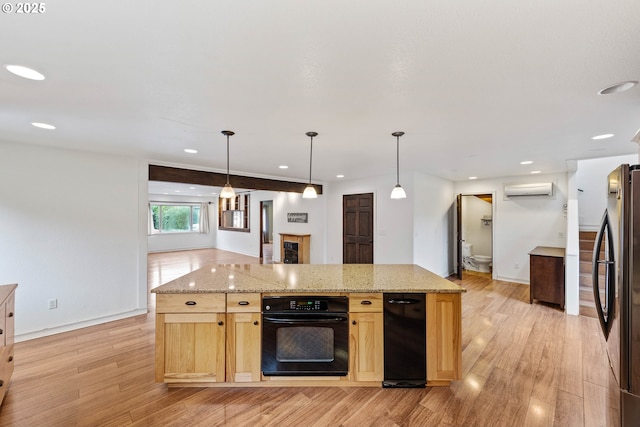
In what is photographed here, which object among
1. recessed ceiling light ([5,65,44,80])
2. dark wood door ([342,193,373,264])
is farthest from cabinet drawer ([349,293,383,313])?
dark wood door ([342,193,373,264])

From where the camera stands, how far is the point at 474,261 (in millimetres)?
6684

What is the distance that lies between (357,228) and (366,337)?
3.90m

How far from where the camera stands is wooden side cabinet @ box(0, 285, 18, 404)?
1.96m

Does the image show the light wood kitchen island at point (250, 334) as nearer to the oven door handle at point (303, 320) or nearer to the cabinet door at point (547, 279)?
the oven door handle at point (303, 320)

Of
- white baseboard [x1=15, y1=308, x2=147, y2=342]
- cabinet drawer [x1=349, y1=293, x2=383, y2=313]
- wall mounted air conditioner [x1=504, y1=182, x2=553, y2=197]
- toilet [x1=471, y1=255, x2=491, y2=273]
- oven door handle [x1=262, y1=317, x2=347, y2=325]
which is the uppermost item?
wall mounted air conditioner [x1=504, y1=182, x2=553, y2=197]

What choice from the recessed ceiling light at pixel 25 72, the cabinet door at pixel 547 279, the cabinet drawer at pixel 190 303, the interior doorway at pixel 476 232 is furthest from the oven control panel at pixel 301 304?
the interior doorway at pixel 476 232

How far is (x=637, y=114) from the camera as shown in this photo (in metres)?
2.13

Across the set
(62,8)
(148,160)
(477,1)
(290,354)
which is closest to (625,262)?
(477,1)

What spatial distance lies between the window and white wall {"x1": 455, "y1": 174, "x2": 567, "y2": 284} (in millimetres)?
9760

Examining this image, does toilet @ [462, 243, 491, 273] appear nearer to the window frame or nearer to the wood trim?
the wood trim

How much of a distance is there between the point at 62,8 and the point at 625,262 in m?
2.83

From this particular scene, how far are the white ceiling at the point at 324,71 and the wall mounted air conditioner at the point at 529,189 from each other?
2.30m

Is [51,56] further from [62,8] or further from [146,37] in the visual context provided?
A: [146,37]

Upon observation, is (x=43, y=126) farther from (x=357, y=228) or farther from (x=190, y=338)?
(x=357, y=228)
